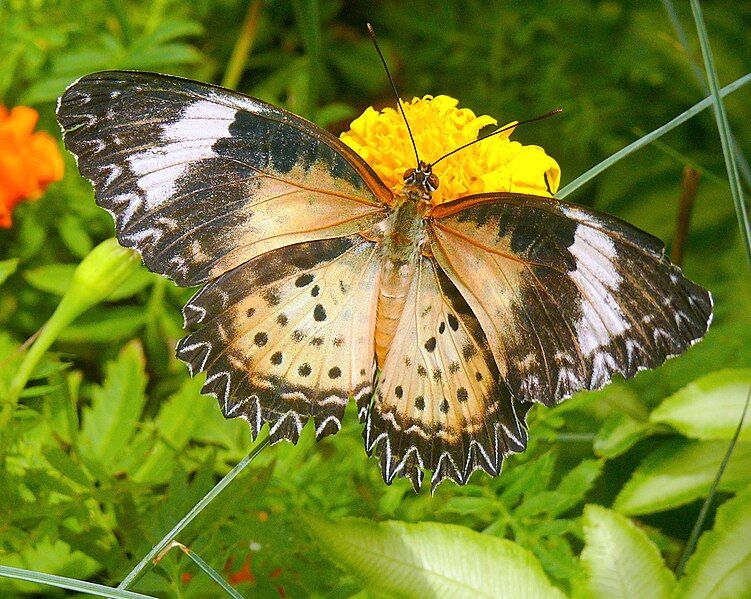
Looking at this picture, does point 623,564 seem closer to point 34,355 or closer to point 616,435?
point 616,435

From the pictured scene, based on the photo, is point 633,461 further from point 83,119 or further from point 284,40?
point 284,40

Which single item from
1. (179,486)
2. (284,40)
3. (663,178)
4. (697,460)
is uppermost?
(663,178)

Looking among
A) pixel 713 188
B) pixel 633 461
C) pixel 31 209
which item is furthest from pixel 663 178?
pixel 31 209

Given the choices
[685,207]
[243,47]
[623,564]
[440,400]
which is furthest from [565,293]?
[243,47]

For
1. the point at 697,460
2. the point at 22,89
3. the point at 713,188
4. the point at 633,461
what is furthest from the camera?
the point at 713,188

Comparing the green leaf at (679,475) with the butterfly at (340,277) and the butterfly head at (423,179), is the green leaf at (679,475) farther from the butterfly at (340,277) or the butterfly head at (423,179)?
the butterfly head at (423,179)

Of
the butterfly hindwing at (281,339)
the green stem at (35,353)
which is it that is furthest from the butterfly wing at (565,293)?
the green stem at (35,353)
